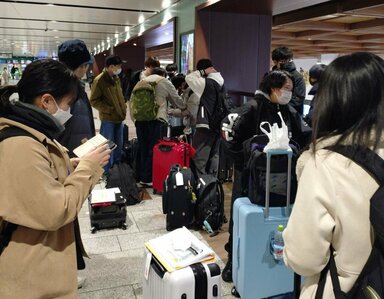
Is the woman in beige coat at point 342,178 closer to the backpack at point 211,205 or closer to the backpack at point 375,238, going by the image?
the backpack at point 375,238

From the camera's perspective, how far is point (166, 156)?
413 cm

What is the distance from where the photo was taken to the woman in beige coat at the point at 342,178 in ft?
3.39

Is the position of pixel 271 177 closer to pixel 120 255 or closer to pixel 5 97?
pixel 5 97

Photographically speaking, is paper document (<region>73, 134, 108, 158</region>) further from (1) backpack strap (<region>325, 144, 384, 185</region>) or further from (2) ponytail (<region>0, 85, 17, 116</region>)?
(1) backpack strap (<region>325, 144, 384, 185</region>)

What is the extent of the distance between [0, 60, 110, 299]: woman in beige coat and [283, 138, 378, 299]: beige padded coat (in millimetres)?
758

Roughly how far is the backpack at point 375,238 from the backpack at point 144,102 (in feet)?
11.3

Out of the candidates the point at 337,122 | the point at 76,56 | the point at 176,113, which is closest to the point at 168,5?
the point at 176,113

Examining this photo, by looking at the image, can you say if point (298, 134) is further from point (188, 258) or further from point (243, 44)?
point (243, 44)

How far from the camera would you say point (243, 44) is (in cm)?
532

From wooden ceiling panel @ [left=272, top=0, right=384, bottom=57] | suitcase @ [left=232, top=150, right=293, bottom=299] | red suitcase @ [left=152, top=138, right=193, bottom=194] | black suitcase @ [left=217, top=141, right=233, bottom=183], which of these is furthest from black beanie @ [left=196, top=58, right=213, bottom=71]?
suitcase @ [left=232, top=150, right=293, bottom=299]

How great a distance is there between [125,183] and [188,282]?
2322 millimetres

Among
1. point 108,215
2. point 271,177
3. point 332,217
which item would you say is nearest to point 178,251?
point 271,177

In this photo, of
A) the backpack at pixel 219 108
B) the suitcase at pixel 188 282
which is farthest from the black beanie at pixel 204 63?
the suitcase at pixel 188 282

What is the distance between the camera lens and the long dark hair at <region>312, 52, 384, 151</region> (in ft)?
3.43
